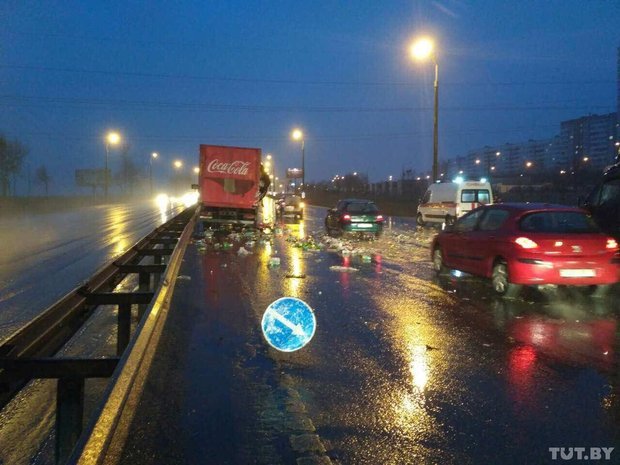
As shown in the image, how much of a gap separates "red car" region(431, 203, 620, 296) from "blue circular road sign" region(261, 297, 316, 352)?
13.4ft

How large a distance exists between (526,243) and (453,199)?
20.1 metres

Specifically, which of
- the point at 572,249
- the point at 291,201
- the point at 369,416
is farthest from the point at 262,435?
the point at 291,201

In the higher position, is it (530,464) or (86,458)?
(86,458)

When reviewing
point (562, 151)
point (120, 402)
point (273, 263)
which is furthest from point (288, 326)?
point (562, 151)

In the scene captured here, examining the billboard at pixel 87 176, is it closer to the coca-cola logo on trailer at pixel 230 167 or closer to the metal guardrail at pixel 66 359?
the coca-cola logo on trailer at pixel 230 167

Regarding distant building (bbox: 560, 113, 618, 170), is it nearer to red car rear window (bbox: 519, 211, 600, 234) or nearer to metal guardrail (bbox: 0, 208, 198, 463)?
red car rear window (bbox: 519, 211, 600, 234)

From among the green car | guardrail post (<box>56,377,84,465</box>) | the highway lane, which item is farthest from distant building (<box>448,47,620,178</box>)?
guardrail post (<box>56,377,84,465</box>)

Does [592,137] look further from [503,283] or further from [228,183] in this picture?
[503,283]

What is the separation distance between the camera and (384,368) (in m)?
6.20

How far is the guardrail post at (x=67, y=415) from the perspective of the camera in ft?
13.3

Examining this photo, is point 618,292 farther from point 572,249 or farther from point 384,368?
point 384,368

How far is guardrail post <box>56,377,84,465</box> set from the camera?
4.04 m

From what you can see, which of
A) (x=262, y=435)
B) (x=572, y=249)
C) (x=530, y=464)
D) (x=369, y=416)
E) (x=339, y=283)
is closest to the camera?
(x=530, y=464)

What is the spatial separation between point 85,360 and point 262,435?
1.35 m
